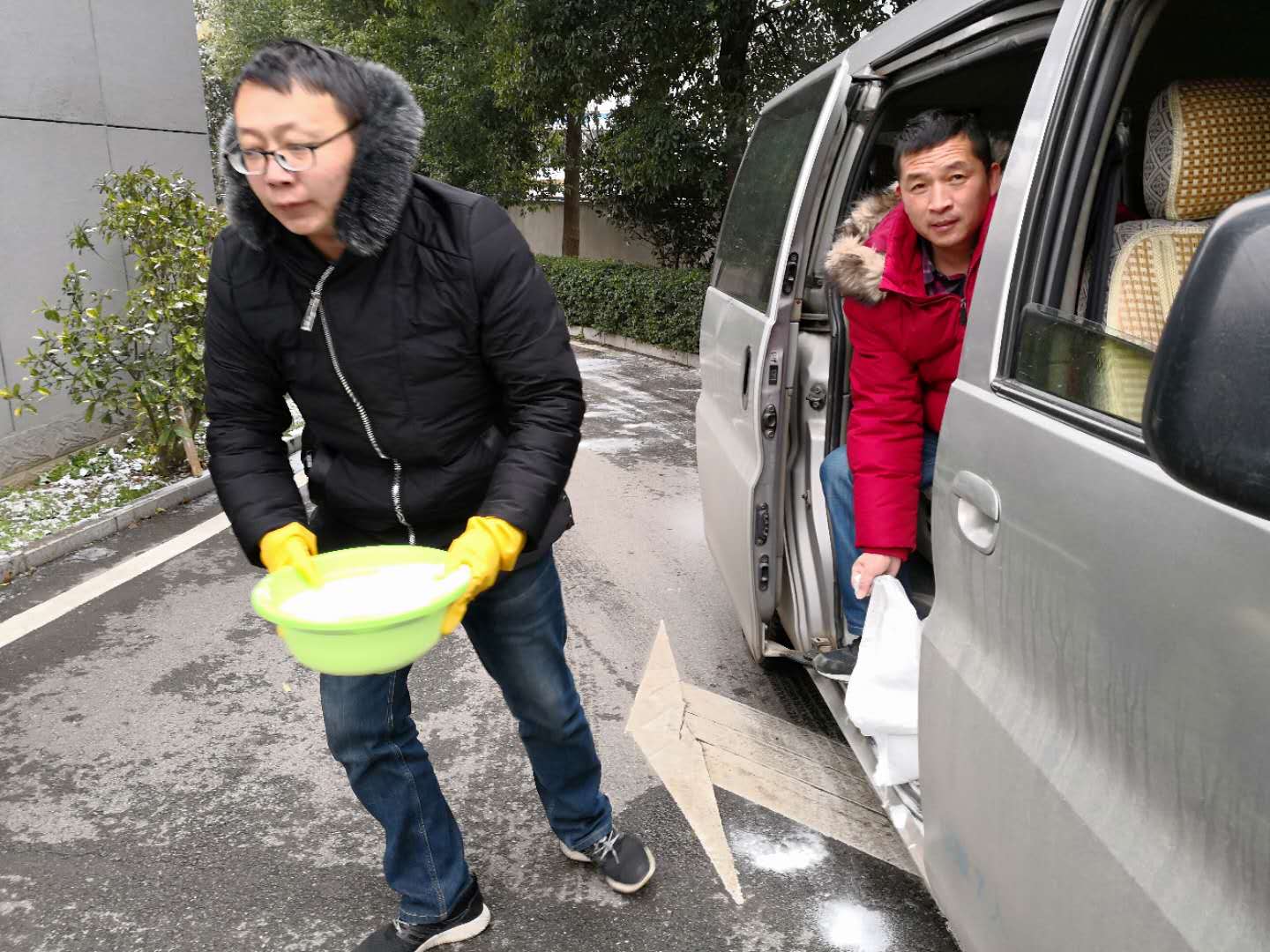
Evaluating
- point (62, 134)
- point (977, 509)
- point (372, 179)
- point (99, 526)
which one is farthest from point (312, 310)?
point (62, 134)

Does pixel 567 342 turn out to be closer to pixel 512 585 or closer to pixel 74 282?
pixel 512 585

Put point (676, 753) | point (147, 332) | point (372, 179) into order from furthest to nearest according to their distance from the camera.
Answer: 1. point (147, 332)
2. point (676, 753)
3. point (372, 179)

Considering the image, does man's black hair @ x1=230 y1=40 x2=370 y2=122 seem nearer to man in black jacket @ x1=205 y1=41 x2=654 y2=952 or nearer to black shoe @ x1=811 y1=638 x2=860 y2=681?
man in black jacket @ x1=205 y1=41 x2=654 y2=952

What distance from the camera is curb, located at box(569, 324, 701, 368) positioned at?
12484 mm

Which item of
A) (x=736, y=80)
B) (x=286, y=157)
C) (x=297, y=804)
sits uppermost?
(x=736, y=80)

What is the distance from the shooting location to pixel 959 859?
1672 mm

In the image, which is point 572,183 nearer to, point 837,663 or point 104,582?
point 104,582

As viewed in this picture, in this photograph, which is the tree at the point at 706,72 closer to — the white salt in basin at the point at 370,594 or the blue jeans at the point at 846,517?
the blue jeans at the point at 846,517

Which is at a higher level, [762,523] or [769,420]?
[769,420]

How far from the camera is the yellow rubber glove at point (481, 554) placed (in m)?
1.79

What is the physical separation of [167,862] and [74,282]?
15.9ft

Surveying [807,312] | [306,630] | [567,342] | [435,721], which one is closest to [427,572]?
[306,630]

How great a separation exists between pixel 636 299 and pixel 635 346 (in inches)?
26.6

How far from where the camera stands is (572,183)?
17.7m
